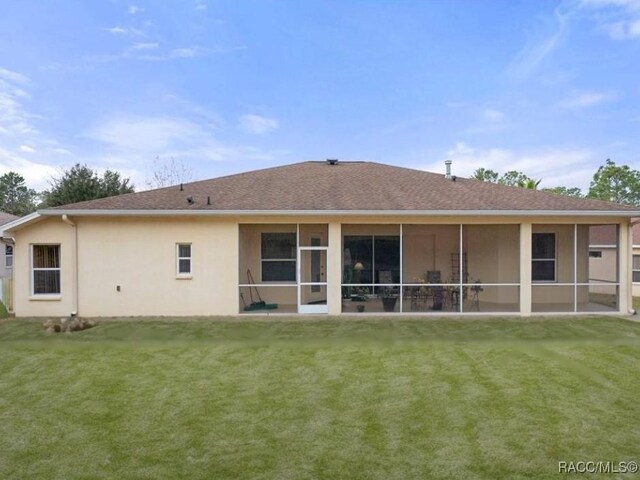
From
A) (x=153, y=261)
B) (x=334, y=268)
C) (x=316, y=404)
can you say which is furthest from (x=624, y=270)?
(x=153, y=261)

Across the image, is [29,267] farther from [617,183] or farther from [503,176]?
[617,183]

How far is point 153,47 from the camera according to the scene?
19.6 meters

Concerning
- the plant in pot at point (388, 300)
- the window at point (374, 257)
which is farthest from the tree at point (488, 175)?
the plant in pot at point (388, 300)

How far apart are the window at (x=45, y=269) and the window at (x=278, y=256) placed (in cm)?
627

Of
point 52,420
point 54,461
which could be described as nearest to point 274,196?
point 52,420

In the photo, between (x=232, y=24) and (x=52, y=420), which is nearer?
(x=52, y=420)

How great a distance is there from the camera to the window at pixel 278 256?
15.4m

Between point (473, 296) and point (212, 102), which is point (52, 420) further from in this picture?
point (212, 102)

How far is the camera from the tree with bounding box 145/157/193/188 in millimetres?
41312

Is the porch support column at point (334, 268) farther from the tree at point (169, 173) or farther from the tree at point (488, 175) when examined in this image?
the tree at point (488, 175)

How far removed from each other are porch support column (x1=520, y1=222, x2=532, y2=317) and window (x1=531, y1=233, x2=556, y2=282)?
2.46 metres

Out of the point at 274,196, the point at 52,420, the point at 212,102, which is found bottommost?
the point at 52,420

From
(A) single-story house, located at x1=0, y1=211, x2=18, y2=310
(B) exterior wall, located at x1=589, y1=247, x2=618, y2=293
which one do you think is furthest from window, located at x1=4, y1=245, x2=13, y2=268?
(B) exterior wall, located at x1=589, y1=247, x2=618, y2=293

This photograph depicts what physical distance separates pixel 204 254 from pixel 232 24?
11221 mm
